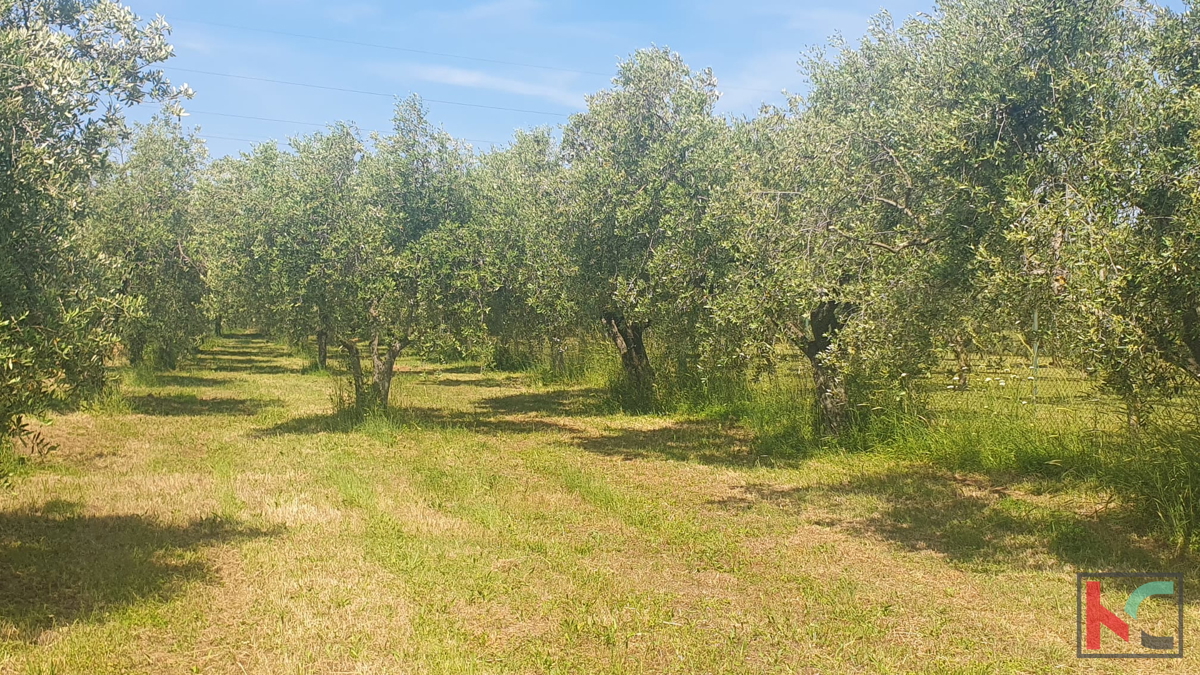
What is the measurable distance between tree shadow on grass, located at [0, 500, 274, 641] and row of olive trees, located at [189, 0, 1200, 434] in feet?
22.8

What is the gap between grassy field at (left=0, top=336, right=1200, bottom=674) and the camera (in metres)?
6.66

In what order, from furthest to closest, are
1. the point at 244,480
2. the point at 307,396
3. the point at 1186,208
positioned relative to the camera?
the point at 307,396
the point at 244,480
the point at 1186,208

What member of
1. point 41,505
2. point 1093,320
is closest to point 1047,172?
point 1093,320

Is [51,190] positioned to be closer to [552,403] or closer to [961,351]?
[961,351]

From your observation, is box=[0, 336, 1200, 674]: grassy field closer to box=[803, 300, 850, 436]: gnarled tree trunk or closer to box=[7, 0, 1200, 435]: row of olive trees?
box=[803, 300, 850, 436]: gnarled tree trunk

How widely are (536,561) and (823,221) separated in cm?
592

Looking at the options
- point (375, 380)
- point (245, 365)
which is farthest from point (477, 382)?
point (375, 380)

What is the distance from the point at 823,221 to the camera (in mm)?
11984

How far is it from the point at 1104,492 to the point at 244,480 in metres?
10.9

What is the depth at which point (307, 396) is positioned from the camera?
78.8 ft

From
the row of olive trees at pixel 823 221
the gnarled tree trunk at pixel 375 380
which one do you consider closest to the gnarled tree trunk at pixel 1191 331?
the row of olive trees at pixel 823 221

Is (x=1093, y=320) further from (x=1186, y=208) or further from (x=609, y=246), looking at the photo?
(x=609, y=246)

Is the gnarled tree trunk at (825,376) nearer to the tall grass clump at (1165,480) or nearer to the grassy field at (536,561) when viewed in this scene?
the grassy field at (536,561)

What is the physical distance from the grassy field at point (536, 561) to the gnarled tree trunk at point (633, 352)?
5.93 metres
